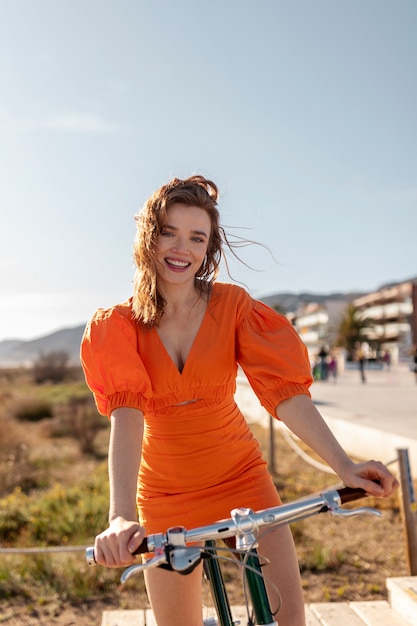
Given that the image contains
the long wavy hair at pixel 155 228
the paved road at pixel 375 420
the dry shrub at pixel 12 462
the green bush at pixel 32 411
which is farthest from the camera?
the green bush at pixel 32 411

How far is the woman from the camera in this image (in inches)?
79.1

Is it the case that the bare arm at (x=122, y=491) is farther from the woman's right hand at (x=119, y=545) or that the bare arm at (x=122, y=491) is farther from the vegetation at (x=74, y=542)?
the vegetation at (x=74, y=542)

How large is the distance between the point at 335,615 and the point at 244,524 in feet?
9.24

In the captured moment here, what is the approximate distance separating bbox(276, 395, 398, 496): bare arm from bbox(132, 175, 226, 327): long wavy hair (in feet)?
1.76

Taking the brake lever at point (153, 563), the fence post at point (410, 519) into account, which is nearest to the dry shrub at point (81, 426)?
the fence post at point (410, 519)

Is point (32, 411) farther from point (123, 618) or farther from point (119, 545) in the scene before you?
point (119, 545)

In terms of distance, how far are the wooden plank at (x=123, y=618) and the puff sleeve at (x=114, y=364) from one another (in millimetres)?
2237

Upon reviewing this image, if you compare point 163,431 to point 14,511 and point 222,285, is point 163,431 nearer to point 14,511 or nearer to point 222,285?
point 222,285

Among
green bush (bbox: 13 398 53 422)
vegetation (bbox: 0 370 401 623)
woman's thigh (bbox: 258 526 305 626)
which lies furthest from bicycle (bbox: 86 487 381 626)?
A: green bush (bbox: 13 398 53 422)

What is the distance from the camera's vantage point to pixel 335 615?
3900 millimetres

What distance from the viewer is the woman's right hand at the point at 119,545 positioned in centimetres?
147

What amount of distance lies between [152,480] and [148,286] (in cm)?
64

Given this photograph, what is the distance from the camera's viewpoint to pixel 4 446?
47.1 feet

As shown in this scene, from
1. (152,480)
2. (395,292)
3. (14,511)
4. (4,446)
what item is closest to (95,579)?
(14,511)
